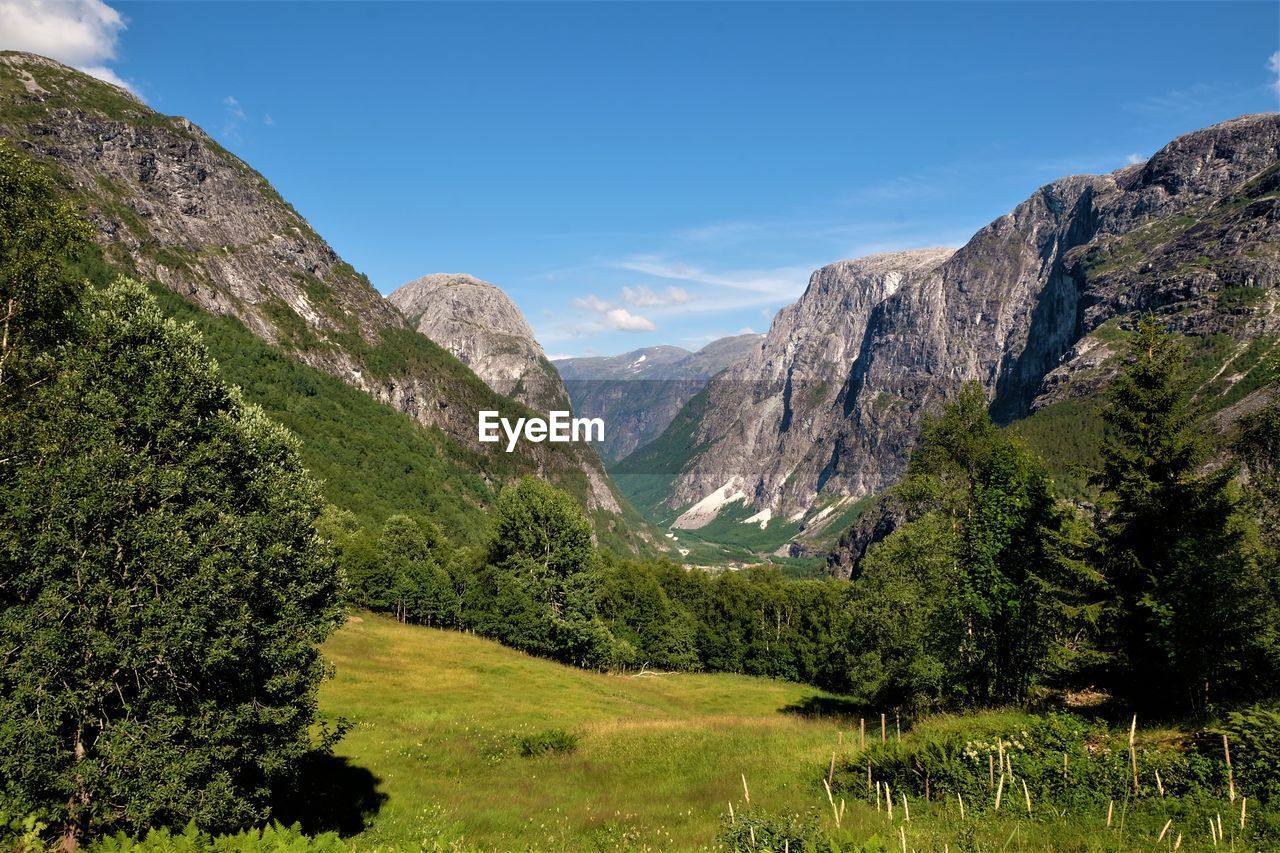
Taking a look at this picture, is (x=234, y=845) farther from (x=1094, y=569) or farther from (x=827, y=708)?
(x=827, y=708)

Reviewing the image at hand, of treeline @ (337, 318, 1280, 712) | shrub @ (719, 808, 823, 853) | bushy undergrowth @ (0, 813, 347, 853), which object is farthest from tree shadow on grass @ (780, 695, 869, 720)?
bushy undergrowth @ (0, 813, 347, 853)

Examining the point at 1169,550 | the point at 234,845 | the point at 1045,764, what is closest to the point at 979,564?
the point at 1169,550

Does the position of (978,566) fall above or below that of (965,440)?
below

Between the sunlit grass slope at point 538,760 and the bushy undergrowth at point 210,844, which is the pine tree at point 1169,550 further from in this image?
the bushy undergrowth at point 210,844

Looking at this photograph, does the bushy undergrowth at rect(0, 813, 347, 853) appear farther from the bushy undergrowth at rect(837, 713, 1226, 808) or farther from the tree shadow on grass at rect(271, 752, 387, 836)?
the bushy undergrowth at rect(837, 713, 1226, 808)

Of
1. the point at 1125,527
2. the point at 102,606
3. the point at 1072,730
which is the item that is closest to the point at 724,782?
the point at 1072,730

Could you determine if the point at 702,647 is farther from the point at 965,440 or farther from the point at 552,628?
the point at 965,440
